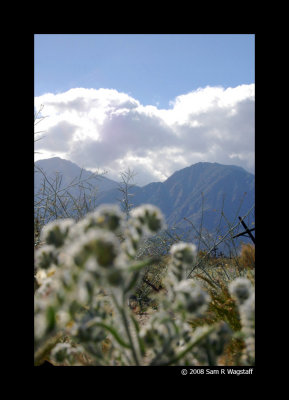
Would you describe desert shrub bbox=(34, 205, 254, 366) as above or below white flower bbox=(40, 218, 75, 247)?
below

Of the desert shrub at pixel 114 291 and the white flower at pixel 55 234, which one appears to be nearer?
the desert shrub at pixel 114 291

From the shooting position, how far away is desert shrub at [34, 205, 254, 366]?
2.67 ft

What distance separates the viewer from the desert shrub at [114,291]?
81cm

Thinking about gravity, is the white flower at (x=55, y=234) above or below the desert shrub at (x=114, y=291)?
above

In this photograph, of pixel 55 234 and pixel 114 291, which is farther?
pixel 55 234

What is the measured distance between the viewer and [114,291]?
97 centimetres

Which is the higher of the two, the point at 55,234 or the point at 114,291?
the point at 55,234

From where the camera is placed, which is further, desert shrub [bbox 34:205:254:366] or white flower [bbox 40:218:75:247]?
white flower [bbox 40:218:75:247]
